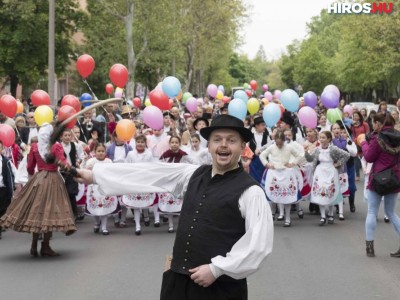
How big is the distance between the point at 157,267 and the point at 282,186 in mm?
4465

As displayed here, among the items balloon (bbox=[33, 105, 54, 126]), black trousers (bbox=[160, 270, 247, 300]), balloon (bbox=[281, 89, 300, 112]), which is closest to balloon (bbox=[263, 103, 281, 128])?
balloon (bbox=[281, 89, 300, 112])

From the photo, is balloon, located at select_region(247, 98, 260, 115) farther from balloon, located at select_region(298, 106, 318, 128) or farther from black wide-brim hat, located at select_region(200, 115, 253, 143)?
black wide-brim hat, located at select_region(200, 115, 253, 143)

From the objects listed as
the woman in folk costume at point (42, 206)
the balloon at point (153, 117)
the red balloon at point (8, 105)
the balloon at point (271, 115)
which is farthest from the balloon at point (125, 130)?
the balloon at point (271, 115)

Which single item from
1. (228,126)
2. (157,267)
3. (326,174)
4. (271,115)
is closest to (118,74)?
(271,115)

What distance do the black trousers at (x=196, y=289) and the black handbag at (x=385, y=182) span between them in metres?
5.29

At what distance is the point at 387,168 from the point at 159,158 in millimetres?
4571

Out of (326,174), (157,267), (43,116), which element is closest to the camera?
(157,267)

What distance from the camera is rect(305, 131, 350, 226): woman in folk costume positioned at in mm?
13250

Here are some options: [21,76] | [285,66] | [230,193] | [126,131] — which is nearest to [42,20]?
[21,76]

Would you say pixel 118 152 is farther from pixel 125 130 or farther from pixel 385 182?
pixel 385 182

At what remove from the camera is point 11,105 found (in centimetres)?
1504

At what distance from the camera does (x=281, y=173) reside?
13641mm

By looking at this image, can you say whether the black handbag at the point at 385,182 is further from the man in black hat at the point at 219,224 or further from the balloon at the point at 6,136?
the balloon at the point at 6,136

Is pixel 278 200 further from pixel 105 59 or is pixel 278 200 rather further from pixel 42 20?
pixel 105 59
